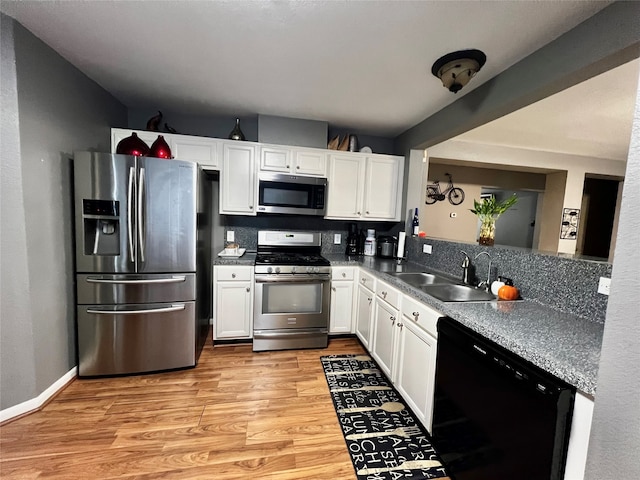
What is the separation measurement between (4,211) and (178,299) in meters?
1.17

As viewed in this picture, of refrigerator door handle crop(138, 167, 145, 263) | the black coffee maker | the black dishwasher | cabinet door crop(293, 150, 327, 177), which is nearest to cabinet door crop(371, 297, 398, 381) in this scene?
the black dishwasher

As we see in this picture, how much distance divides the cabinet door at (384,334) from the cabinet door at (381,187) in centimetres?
121

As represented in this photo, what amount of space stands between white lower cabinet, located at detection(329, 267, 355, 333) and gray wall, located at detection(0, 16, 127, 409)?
7.21 feet

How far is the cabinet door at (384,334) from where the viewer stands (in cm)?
210

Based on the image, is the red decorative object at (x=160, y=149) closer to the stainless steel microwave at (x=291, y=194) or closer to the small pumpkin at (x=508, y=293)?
the stainless steel microwave at (x=291, y=194)

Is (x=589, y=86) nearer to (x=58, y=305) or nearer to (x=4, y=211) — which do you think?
(x=4, y=211)

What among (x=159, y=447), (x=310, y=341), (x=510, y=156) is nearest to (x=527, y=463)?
(x=159, y=447)

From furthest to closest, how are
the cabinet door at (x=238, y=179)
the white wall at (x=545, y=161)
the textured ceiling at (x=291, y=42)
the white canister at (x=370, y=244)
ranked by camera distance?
the white wall at (x=545, y=161) → the white canister at (x=370, y=244) → the cabinet door at (x=238, y=179) → the textured ceiling at (x=291, y=42)

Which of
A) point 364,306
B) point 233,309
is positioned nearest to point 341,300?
point 364,306

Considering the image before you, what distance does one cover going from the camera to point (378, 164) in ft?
10.4

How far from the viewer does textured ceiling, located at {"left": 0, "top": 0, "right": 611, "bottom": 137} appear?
4.60ft

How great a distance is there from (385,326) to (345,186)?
1.61 meters

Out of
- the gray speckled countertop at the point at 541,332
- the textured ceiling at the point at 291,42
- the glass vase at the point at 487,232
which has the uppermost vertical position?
the textured ceiling at the point at 291,42

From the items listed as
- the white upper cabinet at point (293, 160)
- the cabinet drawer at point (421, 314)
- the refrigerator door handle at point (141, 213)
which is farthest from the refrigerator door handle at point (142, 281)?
the cabinet drawer at point (421, 314)
